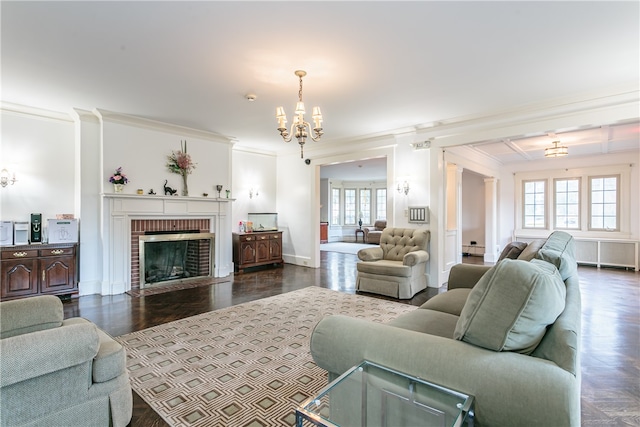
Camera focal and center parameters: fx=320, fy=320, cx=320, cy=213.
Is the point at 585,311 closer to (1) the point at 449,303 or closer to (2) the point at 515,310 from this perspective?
(1) the point at 449,303

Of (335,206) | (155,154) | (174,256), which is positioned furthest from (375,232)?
(155,154)

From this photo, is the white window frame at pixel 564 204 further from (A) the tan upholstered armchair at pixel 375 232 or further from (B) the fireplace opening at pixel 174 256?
(B) the fireplace opening at pixel 174 256

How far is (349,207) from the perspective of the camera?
1446cm

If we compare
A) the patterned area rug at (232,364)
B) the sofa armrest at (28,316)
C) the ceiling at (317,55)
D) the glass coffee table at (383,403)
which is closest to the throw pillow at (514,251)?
the patterned area rug at (232,364)

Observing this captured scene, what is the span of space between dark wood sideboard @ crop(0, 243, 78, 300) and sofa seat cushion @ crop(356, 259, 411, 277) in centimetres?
426

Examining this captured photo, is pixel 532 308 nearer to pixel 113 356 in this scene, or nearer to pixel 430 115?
pixel 113 356

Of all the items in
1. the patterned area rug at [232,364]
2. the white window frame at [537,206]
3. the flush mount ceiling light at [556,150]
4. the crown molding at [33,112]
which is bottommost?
the patterned area rug at [232,364]

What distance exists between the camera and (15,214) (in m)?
4.58

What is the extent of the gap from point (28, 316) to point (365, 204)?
1333 cm

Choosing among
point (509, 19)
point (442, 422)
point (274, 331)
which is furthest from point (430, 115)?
point (442, 422)

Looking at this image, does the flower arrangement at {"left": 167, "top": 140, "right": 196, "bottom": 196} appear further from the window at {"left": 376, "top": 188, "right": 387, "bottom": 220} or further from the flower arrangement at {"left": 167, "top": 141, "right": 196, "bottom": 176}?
the window at {"left": 376, "top": 188, "right": 387, "bottom": 220}

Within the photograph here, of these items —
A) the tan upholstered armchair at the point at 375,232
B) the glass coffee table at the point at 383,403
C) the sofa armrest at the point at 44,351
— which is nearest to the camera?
the glass coffee table at the point at 383,403

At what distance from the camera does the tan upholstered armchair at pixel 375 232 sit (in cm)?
1276

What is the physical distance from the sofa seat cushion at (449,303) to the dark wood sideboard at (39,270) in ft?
15.9
